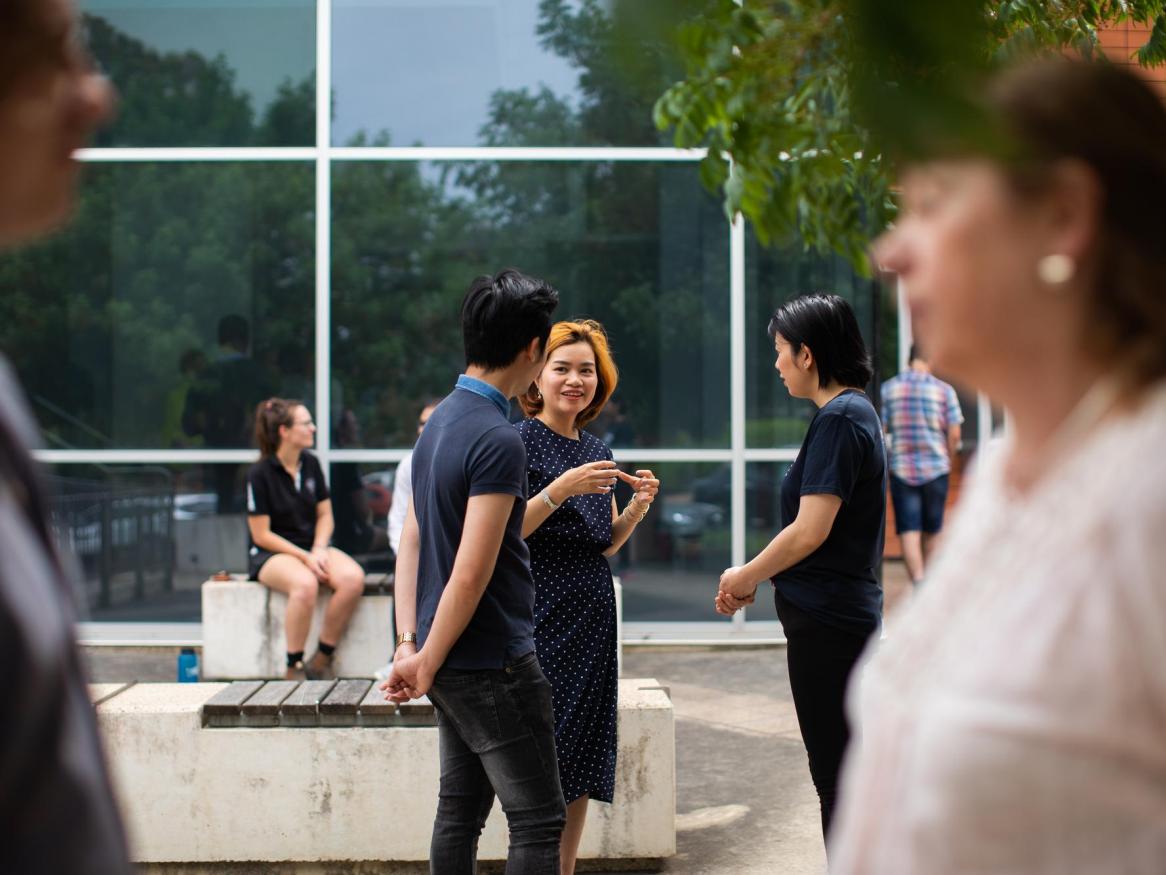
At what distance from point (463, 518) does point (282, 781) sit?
174cm

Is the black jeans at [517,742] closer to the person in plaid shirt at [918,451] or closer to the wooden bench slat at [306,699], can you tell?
the wooden bench slat at [306,699]

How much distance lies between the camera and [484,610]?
302cm

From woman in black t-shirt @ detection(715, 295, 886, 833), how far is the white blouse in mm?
2395

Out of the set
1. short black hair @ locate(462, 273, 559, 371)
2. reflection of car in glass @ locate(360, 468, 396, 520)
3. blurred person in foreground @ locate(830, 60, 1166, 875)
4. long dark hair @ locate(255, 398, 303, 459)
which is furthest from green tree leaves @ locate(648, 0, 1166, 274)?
reflection of car in glass @ locate(360, 468, 396, 520)

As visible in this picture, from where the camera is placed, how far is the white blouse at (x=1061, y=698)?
3.33 ft

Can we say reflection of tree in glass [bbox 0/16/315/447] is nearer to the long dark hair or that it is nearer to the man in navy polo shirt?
the long dark hair

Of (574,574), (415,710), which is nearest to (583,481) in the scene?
(574,574)

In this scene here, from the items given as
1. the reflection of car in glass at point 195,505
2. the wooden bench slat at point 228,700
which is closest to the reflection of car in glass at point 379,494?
the reflection of car in glass at point 195,505

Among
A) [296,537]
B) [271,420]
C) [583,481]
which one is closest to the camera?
[583,481]

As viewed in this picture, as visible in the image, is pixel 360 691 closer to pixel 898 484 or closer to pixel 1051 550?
pixel 1051 550

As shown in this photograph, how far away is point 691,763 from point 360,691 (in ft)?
6.08

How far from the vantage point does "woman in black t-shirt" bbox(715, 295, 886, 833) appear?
139 inches

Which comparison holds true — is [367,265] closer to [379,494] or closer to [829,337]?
[379,494]

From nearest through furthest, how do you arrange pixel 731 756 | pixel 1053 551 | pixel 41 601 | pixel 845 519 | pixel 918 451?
pixel 41 601, pixel 1053 551, pixel 845 519, pixel 731 756, pixel 918 451
